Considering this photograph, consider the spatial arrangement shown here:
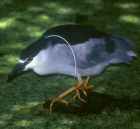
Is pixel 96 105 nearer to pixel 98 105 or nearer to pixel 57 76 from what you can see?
pixel 98 105

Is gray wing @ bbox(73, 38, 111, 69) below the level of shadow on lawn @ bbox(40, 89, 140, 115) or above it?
above

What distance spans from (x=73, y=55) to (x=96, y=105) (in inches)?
5.6

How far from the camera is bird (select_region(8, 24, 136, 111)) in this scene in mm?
1162

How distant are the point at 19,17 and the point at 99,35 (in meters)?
0.30

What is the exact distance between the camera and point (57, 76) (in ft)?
3.96

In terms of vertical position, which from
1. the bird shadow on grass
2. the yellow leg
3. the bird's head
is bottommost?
the bird shadow on grass

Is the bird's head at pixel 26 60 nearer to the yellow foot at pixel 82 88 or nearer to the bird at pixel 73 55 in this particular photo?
the bird at pixel 73 55

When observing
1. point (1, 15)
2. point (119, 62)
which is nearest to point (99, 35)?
point (119, 62)

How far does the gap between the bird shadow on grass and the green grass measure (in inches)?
0.4

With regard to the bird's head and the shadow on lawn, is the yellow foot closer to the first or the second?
the shadow on lawn

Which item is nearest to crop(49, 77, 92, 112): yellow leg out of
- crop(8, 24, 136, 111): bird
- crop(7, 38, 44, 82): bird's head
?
crop(8, 24, 136, 111): bird

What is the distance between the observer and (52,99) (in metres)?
1.16

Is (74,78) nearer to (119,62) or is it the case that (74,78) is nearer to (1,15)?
(119,62)

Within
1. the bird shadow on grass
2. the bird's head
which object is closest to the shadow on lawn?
the bird shadow on grass
